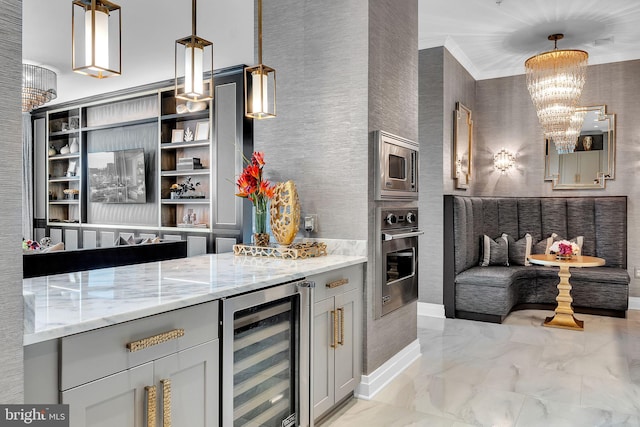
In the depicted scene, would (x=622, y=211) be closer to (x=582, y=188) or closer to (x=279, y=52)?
(x=582, y=188)

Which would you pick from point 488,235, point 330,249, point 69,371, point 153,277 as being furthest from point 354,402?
point 488,235

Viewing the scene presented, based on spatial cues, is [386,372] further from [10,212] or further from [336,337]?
[10,212]

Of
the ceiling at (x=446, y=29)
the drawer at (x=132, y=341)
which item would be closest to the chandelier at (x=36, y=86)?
the ceiling at (x=446, y=29)

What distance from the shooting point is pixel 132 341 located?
1.38 meters

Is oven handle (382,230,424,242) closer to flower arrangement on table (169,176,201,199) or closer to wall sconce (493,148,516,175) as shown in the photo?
wall sconce (493,148,516,175)

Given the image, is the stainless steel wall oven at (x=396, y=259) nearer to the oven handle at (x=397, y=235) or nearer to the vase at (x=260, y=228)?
the oven handle at (x=397, y=235)

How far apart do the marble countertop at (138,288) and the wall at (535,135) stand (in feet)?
13.5

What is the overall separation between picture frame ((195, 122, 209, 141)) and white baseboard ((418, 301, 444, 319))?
3523 millimetres

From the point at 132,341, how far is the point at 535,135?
18.8 ft

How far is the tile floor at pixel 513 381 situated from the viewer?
2.57 metres

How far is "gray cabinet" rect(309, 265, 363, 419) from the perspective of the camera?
7.70 feet

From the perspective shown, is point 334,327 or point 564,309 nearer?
point 334,327

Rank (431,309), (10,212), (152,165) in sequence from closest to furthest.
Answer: (10,212) < (431,309) < (152,165)

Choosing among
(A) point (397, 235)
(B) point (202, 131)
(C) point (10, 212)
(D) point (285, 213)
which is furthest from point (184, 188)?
(C) point (10, 212)
